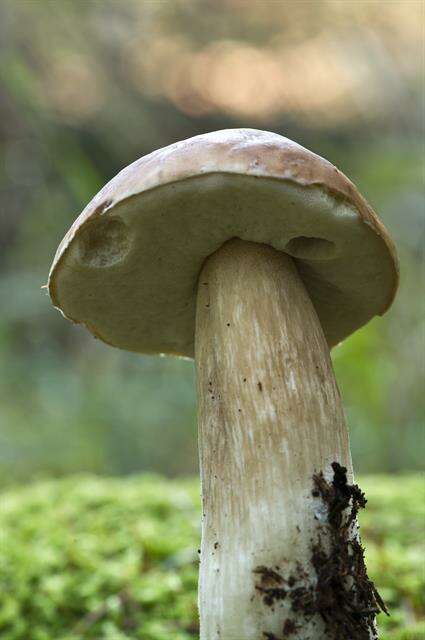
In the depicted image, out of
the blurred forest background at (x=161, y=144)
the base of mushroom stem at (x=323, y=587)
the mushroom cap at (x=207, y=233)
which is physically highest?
the blurred forest background at (x=161, y=144)

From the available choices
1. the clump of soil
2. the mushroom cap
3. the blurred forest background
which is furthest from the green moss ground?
the blurred forest background

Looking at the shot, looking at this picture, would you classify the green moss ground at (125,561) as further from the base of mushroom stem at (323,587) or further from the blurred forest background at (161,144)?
the blurred forest background at (161,144)

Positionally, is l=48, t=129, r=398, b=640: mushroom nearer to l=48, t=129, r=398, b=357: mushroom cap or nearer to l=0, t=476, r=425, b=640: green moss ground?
l=48, t=129, r=398, b=357: mushroom cap

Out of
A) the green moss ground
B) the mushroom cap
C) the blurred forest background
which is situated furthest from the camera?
the blurred forest background

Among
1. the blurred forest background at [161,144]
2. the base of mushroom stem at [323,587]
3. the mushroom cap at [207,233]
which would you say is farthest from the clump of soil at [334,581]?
the blurred forest background at [161,144]

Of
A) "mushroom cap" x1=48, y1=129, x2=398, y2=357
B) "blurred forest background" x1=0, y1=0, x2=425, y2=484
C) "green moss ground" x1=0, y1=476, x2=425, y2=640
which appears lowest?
"green moss ground" x1=0, y1=476, x2=425, y2=640

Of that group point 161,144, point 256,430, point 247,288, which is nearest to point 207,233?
point 247,288

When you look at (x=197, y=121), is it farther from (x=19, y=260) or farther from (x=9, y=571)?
(x=9, y=571)

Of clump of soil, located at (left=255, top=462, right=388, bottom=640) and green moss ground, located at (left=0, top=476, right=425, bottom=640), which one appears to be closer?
clump of soil, located at (left=255, top=462, right=388, bottom=640)
